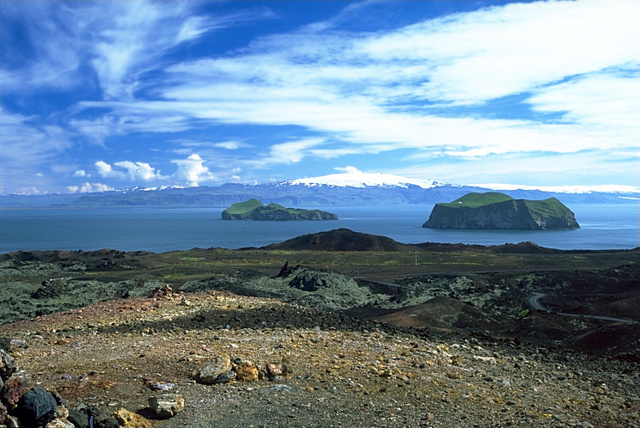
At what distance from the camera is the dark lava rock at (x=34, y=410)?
766 cm

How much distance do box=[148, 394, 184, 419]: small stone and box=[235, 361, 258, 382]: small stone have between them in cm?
174

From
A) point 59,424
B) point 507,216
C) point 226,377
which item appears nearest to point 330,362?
point 226,377

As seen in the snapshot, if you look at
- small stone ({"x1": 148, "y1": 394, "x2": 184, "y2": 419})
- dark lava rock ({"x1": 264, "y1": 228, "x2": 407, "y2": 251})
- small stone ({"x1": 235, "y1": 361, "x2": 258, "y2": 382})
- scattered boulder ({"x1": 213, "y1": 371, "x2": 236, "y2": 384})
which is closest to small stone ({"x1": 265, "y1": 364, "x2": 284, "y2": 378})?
small stone ({"x1": 235, "y1": 361, "x2": 258, "y2": 382})

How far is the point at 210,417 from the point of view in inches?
354

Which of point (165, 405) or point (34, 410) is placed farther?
point (165, 405)

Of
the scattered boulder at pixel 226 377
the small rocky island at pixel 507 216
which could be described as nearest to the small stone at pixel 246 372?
the scattered boulder at pixel 226 377

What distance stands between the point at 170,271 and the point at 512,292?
3933cm

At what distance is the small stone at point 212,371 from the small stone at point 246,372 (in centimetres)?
23

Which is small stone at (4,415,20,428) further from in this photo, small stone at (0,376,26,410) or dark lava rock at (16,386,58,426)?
small stone at (0,376,26,410)

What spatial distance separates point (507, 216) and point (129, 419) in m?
192

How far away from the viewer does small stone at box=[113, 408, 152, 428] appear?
832cm

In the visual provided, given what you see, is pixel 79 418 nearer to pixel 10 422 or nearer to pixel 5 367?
pixel 10 422

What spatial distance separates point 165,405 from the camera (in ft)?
29.3

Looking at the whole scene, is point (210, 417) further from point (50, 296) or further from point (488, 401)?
point (50, 296)
